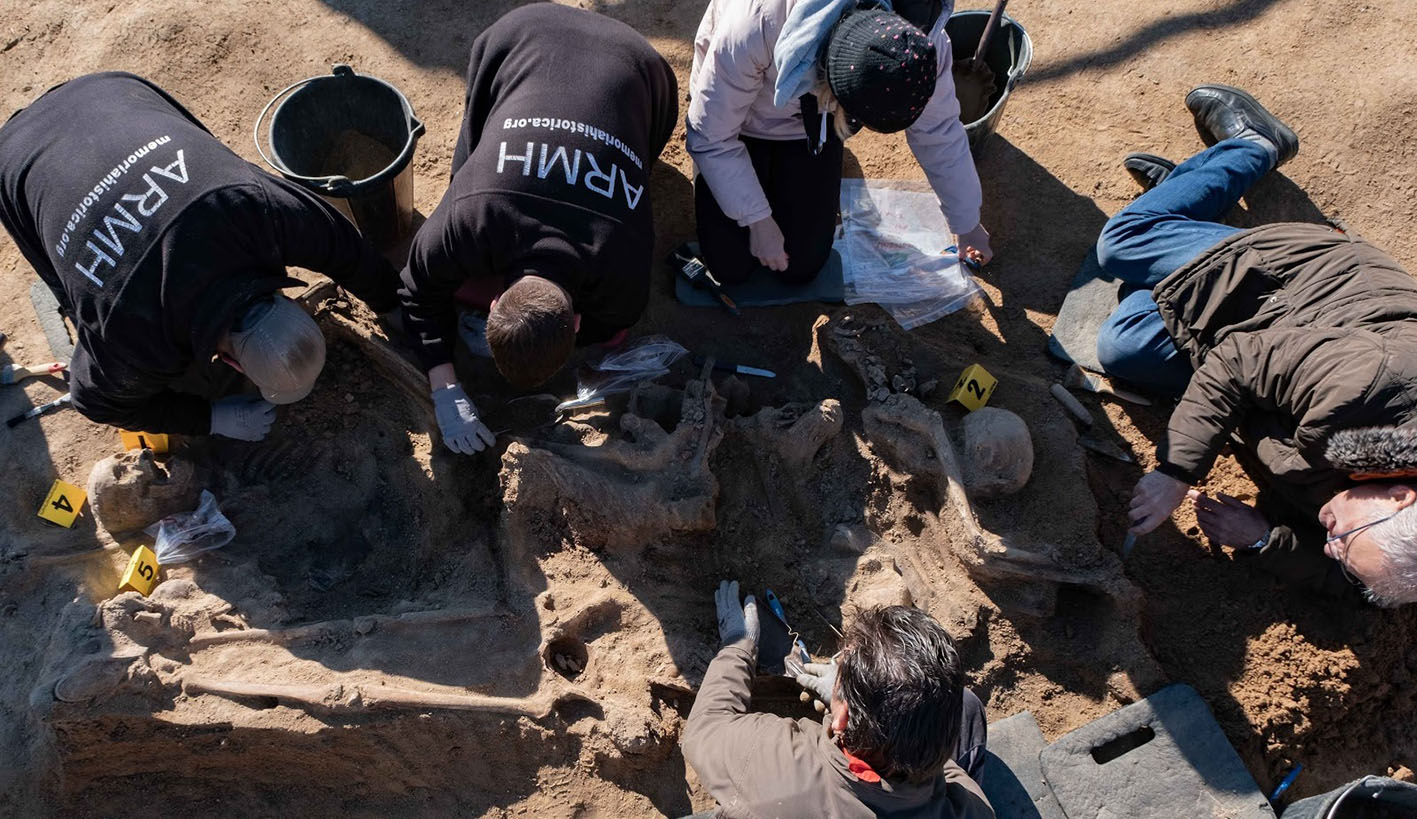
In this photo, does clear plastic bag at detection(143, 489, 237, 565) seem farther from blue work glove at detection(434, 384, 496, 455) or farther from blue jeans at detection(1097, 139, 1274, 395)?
blue jeans at detection(1097, 139, 1274, 395)

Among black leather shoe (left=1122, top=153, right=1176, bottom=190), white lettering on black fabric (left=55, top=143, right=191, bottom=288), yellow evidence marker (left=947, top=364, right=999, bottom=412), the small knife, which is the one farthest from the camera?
black leather shoe (left=1122, top=153, right=1176, bottom=190)

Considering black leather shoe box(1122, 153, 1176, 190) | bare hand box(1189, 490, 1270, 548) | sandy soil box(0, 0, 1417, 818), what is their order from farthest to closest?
black leather shoe box(1122, 153, 1176, 190)
bare hand box(1189, 490, 1270, 548)
sandy soil box(0, 0, 1417, 818)

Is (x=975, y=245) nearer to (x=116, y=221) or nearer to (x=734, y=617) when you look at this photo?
(x=734, y=617)

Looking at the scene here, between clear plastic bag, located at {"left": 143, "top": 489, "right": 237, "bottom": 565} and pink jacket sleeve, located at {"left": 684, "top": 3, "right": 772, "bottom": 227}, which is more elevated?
pink jacket sleeve, located at {"left": 684, "top": 3, "right": 772, "bottom": 227}

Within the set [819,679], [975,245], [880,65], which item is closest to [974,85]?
[975,245]

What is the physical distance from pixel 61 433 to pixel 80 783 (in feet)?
4.61

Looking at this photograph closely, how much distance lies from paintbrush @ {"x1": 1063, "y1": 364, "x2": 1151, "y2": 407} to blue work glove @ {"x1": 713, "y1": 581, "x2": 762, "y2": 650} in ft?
5.39

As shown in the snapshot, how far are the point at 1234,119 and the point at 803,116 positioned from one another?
211 centimetres

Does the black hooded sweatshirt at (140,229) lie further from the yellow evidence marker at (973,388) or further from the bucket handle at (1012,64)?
the bucket handle at (1012,64)

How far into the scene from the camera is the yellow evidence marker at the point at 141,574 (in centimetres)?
316

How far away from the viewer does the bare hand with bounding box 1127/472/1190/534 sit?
3.13 m

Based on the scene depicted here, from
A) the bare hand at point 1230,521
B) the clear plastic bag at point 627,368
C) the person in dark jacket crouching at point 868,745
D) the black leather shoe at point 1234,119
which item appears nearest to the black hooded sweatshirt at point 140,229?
the clear plastic bag at point 627,368

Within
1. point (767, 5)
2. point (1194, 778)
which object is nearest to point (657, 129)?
point (767, 5)

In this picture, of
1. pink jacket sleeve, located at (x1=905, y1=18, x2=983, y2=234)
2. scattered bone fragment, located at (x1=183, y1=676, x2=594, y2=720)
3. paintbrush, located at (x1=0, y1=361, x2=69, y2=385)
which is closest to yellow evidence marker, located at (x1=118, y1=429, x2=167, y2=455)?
paintbrush, located at (x1=0, y1=361, x2=69, y2=385)
